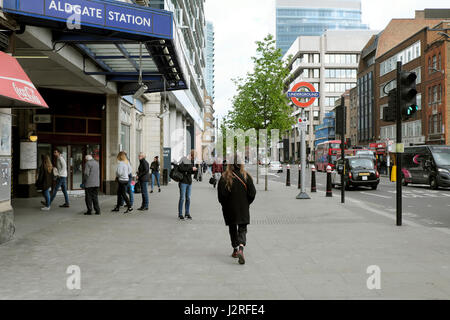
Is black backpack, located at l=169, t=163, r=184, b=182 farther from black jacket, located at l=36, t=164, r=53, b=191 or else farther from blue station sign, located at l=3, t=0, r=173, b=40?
black jacket, located at l=36, t=164, r=53, b=191

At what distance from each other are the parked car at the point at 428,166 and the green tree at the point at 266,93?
280 inches

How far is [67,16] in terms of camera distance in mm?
8516

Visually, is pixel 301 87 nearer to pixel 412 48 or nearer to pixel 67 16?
pixel 67 16

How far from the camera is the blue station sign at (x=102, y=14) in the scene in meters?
8.11

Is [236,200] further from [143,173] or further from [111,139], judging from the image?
[111,139]

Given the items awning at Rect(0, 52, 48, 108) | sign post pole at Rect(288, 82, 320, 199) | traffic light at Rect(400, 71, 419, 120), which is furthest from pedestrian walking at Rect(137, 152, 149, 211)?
traffic light at Rect(400, 71, 419, 120)

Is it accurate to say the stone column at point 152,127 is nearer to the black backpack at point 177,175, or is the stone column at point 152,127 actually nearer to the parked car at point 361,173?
the parked car at point 361,173

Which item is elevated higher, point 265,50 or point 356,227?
point 265,50

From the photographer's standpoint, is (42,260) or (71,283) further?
(42,260)

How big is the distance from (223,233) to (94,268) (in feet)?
11.7

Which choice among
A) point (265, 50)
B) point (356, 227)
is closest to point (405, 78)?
point (356, 227)

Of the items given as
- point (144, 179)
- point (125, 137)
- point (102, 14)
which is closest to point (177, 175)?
point (144, 179)

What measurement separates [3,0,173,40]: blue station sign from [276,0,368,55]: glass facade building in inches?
6217

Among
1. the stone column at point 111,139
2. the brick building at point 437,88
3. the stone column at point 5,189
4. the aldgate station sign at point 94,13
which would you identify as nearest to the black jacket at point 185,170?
the aldgate station sign at point 94,13
